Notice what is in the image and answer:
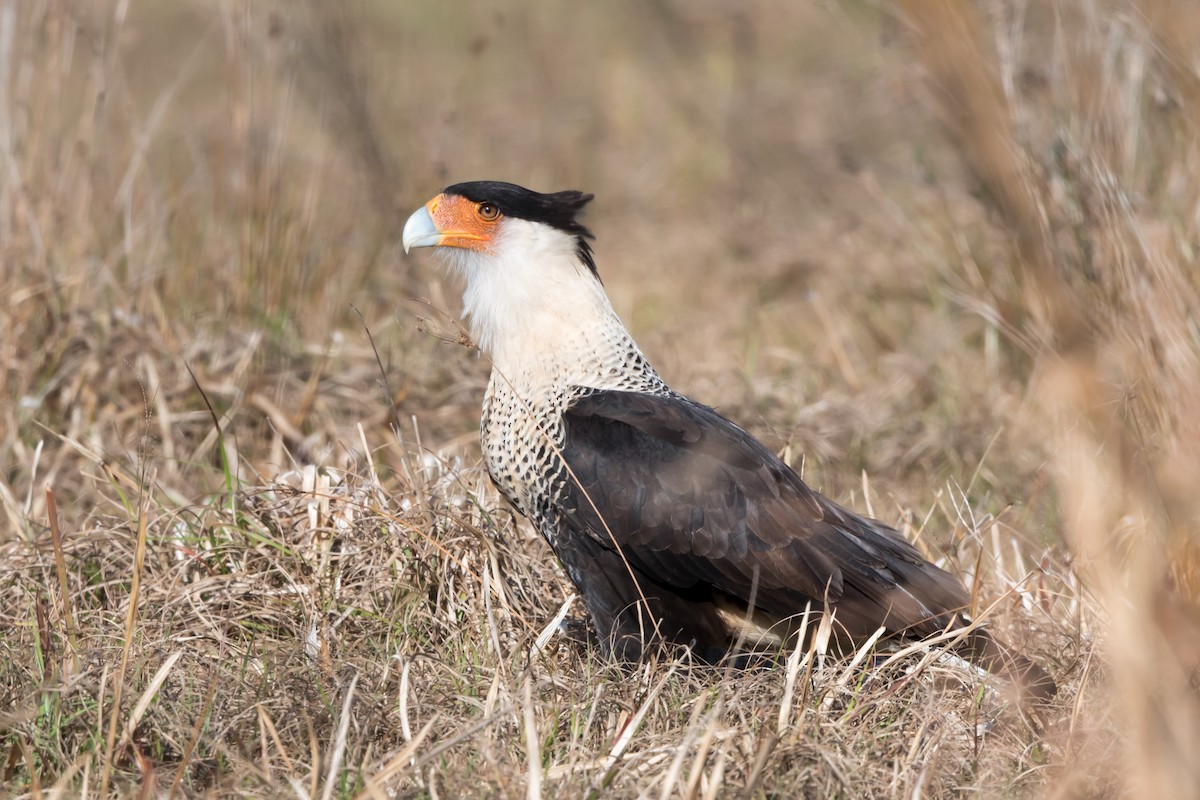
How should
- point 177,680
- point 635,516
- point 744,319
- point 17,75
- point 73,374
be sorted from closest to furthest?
point 177,680, point 635,516, point 73,374, point 17,75, point 744,319

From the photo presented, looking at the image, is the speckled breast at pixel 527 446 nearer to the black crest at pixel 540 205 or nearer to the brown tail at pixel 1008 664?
the black crest at pixel 540 205

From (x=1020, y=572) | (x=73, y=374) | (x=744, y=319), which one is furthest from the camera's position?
(x=744, y=319)

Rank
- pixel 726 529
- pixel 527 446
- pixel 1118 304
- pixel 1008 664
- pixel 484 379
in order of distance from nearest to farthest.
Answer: pixel 1008 664, pixel 726 529, pixel 527 446, pixel 1118 304, pixel 484 379

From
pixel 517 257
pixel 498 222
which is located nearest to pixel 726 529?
pixel 517 257

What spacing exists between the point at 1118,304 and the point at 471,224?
172 cm

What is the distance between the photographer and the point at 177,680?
8.73 ft

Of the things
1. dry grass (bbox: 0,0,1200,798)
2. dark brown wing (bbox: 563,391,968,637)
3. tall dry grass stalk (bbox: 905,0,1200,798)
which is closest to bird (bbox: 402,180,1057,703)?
dark brown wing (bbox: 563,391,968,637)

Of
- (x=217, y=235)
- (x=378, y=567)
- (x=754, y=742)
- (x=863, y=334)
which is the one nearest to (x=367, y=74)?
(x=217, y=235)

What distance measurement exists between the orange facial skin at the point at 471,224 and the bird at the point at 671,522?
0.75 feet

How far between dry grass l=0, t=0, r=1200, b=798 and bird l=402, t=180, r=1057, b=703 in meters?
0.13

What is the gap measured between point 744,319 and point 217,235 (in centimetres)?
258

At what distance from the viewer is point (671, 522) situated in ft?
9.59

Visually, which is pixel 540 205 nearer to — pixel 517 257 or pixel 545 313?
pixel 517 257

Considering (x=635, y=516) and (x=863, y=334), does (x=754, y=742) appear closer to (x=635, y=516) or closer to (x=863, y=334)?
(x=635, y=516)
